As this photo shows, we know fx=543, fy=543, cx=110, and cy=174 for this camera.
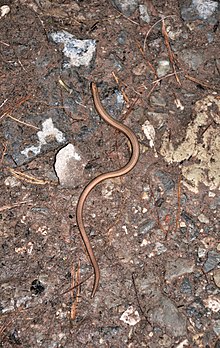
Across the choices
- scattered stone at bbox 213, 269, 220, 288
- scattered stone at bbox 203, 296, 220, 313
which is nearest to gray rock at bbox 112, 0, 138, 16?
scattered stone at bbox 213, 269, 220, 288

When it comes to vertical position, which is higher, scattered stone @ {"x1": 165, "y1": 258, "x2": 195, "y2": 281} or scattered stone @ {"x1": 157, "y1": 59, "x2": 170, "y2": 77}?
scattered stone @ {"x1": 157, "y1": 59, "x2": 170, "y2": 77}

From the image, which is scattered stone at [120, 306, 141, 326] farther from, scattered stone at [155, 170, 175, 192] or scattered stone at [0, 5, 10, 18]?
scattered stone at [0, 5, 10, 18]

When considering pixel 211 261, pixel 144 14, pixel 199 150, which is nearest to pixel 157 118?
pixel 199 150

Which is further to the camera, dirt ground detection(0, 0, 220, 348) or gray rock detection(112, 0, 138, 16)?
gray rock detection(112, 0, 138, 16)

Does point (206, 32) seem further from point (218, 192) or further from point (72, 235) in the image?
point (72, 235)

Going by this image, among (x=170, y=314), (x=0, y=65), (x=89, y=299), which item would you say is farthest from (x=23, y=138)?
(x=170, y=314)

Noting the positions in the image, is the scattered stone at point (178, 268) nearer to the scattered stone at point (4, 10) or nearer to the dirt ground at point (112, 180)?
the dirt ground at point (112, 180)
